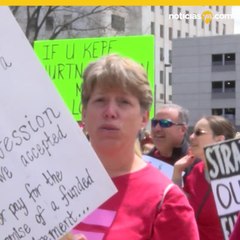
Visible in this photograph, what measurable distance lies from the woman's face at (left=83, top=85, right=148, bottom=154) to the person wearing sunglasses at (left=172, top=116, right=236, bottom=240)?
1.49 metres

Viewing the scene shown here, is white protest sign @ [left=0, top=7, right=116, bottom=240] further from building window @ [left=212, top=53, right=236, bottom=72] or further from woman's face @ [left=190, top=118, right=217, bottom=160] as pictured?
building window @ [left=212, top=53, right=236, bottom=72]

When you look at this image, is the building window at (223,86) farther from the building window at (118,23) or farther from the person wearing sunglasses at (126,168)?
the person wearing sunglasses at (126,168)

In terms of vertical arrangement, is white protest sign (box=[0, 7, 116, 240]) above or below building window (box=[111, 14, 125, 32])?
above

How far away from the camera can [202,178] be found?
12.4ft

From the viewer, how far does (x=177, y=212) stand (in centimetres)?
204

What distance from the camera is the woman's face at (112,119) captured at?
7.04 ft

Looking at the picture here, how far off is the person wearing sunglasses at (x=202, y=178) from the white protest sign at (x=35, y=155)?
66.9 inches

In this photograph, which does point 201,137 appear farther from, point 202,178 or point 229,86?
point 229,86

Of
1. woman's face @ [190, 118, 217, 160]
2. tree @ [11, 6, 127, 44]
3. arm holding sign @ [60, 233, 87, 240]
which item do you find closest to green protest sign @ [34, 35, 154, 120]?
woman's face @ [190, 118, 217, 160]

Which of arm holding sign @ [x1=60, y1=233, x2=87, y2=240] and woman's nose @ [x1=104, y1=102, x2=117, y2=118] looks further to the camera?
woman's nose @ [x1=104, y1=102, x2=117, y2=118]

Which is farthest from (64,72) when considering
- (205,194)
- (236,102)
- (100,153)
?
(236,102)

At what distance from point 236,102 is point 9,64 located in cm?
5924

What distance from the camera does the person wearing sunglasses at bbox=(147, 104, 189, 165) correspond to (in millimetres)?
Answer: 4484

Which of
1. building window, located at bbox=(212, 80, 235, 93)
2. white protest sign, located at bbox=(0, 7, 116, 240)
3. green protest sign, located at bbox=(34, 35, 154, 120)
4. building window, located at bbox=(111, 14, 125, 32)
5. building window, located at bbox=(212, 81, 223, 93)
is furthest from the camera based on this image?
building window, located at bbox=(212, 81, 223, 93)
